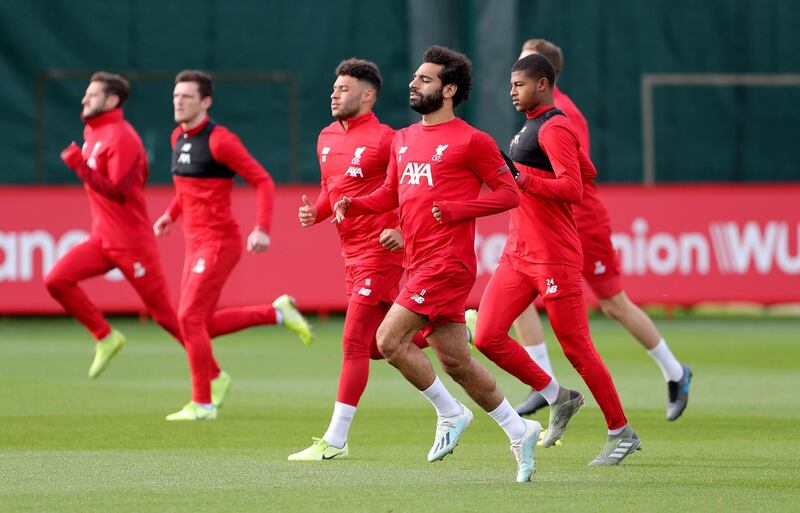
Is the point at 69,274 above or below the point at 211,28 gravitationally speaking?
below

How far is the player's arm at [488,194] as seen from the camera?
8.20m

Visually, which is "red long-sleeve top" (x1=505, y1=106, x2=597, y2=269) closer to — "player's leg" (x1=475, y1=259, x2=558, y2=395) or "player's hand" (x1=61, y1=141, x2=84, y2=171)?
"player's leg" (x1=475, y1=259, x2=558, y2=395)

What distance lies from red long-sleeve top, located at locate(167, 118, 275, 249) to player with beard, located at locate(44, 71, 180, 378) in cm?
89

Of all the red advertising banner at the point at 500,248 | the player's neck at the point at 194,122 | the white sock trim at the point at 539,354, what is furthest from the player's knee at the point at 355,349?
the red advertising banner at the point at 500,248

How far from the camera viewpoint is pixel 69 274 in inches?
489

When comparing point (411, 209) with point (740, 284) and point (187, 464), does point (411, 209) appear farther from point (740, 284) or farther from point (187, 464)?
point (740, 284)

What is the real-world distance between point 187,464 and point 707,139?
17585 mm

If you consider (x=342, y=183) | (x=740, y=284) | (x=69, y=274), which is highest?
(x=342, y=183)

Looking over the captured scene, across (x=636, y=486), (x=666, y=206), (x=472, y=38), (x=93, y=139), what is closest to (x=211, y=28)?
(x=472, y=38)

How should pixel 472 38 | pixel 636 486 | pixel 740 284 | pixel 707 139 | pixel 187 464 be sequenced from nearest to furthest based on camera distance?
pixel 636 486
pixel 187 464
pixel 740 284
pixel 472 38
pixel 707 139

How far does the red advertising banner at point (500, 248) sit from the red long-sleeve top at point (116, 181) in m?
7.13

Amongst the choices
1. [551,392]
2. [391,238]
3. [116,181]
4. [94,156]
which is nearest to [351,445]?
[551,392]

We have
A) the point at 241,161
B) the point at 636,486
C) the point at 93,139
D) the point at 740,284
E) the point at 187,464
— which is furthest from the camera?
the point at 740,284

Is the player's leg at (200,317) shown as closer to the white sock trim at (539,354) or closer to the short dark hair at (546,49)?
the white sock trim at (539,354)
